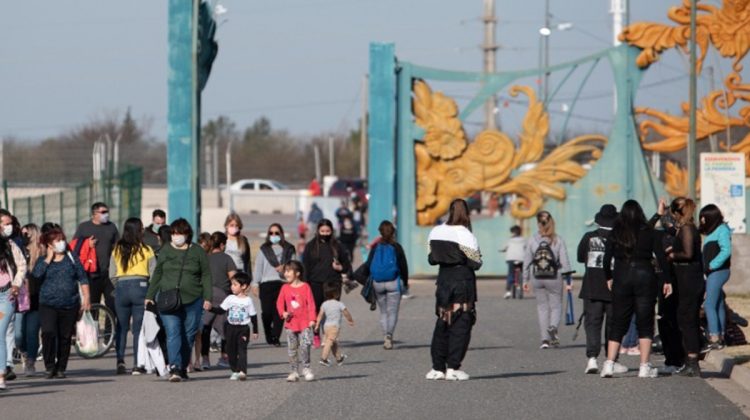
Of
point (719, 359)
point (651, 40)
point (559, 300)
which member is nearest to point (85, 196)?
point (651, 40)

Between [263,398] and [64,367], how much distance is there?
287 centimetres

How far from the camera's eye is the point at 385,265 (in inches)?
757

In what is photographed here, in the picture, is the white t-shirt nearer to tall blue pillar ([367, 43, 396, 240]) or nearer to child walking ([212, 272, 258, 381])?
child walking ([212, 272, 258, 381])

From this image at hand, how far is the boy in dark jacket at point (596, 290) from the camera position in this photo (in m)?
15.6

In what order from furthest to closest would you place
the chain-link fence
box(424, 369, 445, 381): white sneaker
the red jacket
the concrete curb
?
the chain-link fence < the red jacket < box(424, 369, 445, 381): white sneaker < the concrete curb

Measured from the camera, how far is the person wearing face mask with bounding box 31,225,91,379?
15.6 meters

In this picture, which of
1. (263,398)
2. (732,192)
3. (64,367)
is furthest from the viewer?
(732,192)

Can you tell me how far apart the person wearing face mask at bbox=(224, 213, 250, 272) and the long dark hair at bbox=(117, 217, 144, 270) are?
2311 mm

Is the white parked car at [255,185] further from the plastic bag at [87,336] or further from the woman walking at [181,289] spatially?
the woman walking at [181,289]

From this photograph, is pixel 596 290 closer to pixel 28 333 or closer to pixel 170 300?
pixel 170 300

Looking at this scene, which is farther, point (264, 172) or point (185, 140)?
point (264, 172)

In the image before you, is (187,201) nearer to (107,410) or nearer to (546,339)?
(546,339)

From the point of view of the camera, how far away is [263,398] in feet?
44.7

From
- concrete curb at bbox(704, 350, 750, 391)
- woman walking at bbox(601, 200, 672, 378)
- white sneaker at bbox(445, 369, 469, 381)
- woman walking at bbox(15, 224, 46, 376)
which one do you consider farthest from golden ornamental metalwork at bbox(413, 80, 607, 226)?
white sneaker at bbox(445, 369, 469, 381)
